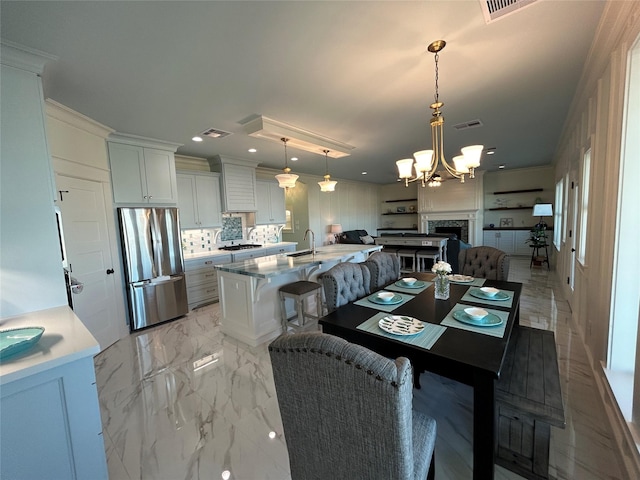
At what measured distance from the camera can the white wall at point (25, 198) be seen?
1646mm

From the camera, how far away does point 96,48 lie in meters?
1.74

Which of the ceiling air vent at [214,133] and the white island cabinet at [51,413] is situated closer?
the white island cabinet at [51,413]

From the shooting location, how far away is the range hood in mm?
3057

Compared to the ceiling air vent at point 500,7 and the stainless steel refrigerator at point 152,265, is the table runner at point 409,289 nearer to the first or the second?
the ceiling air vent at point 500,7

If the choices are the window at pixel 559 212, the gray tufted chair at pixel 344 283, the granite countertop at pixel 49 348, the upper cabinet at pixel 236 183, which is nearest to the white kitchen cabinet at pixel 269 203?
the upper cabinet at pixel 236 183

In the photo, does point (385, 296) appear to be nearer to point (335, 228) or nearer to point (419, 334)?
point (419, 334)

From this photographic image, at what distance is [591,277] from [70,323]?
389cm

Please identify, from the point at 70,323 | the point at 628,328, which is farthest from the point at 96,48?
the point at 628,328

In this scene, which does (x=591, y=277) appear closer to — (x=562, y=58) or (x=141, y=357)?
(x=562, y=58)

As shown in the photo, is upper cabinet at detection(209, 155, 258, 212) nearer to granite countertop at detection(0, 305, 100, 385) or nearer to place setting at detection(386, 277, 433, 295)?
granite countertop at detection(0, 305, 100, 385)

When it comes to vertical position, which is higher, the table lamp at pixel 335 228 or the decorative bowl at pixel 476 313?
the table lamp at pixel 335 228

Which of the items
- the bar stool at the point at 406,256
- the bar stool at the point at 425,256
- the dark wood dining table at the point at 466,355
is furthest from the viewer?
the bar stool at the point at 406,256

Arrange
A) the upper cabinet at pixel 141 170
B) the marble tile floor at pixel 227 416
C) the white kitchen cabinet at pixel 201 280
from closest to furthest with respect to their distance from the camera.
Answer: the marble tile floor at pixel 227 416
the upper cabinet at pixel 141 170
the white kitchen cabinet at pixel 201 280

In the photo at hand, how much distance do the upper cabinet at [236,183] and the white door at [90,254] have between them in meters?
1.96
